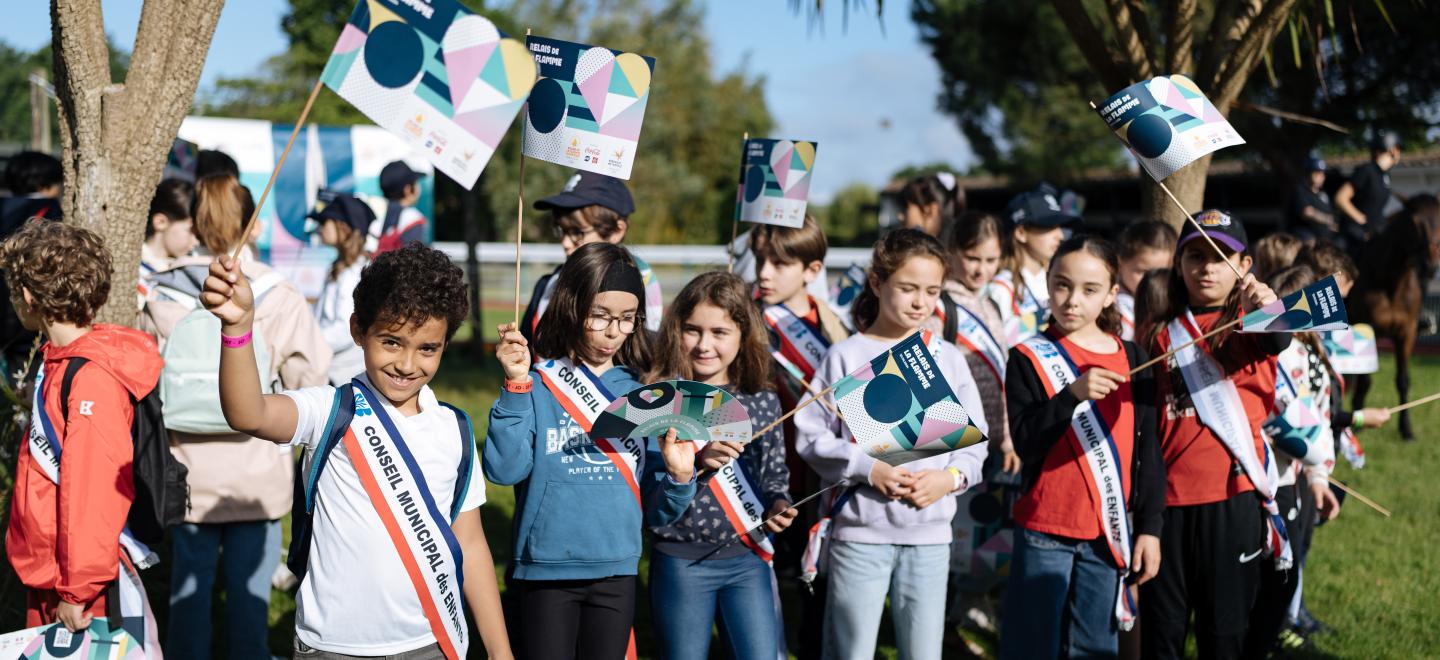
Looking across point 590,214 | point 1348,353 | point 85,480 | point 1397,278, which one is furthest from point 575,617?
point 1397,278

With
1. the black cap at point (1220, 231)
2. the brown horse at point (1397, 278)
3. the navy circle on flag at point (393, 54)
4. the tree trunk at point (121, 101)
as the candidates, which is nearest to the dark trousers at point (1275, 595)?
the black cap at point (1220, 231)

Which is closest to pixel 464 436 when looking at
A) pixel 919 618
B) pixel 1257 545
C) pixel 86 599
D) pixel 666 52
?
pixel 86 599

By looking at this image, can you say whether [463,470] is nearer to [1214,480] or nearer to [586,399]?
[586,399]

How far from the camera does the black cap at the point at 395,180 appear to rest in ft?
25.8

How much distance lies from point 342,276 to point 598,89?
3449 millimetres

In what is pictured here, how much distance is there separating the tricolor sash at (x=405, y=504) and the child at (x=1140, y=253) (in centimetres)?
356

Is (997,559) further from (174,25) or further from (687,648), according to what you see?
(174,25)

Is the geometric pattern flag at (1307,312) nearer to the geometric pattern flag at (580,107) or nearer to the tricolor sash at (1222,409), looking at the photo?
the tricolor sash at (1222,409)

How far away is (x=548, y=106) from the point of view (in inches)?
134

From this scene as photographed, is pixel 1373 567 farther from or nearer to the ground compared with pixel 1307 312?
nearer to the ground

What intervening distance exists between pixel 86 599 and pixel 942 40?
30.3 metres

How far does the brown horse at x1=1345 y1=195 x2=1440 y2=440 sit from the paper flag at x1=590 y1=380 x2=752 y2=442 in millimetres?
8859

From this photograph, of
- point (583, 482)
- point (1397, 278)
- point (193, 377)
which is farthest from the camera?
point (1397, 278)

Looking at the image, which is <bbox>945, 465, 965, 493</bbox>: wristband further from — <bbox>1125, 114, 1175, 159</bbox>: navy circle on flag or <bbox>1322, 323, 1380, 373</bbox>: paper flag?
→ <bbox>1322, 323, 1380, 373</bbox>: paper flag
